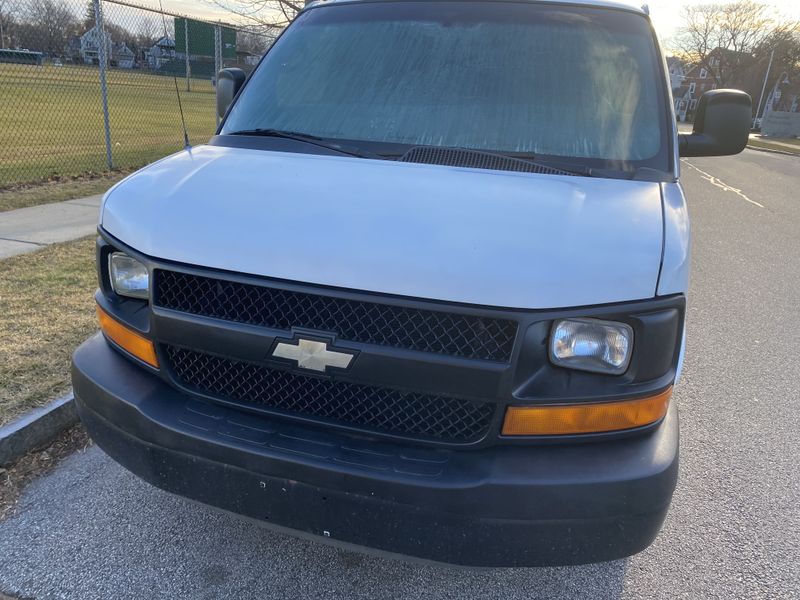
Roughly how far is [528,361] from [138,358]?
4.34 ft

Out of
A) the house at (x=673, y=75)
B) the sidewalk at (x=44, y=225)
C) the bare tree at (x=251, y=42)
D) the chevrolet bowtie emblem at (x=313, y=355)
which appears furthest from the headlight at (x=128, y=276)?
the bare tree at (x=251, y=42)

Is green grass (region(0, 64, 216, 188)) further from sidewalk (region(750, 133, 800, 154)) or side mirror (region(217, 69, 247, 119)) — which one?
sidewalk (region(750, 133, 800, 154))

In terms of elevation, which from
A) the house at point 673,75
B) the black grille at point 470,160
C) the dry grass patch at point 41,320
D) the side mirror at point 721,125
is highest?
the house at point 673,75

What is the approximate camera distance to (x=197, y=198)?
2.12 metres

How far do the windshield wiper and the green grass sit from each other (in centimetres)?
512

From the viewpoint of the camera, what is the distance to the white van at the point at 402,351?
175 cm

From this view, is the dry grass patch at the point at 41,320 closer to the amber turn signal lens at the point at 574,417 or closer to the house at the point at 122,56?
the amber turn signal lens at the point at 574,417

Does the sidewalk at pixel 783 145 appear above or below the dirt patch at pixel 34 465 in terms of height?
below

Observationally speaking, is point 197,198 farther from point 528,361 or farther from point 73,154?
point 73,154

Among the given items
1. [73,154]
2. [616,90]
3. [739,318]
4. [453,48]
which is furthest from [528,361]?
[73,154]

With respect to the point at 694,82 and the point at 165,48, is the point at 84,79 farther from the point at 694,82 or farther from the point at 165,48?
the point at 694,82

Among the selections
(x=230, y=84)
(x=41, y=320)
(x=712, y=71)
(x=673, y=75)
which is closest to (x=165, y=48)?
(x=230, y=84)

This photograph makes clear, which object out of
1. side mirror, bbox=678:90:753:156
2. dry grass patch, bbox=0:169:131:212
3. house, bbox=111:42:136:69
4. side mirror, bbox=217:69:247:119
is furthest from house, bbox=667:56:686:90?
dry grass patch, bbox=0:169:131:212

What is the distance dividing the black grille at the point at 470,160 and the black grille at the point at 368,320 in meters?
0.92
